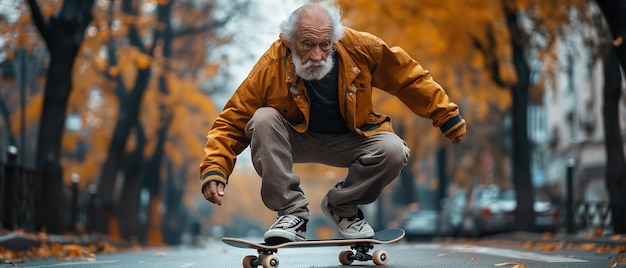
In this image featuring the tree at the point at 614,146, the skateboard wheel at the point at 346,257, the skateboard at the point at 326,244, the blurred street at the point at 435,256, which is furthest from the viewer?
the tree at the point at 614,146

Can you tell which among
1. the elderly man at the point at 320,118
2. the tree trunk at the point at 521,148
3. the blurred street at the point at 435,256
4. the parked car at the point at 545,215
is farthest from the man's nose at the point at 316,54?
the parked car at the point at 545,215

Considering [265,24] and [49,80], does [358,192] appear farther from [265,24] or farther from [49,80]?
[265,24]

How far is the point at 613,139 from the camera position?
15984 mm

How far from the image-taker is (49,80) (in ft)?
51.4

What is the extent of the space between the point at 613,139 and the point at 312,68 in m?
10.5

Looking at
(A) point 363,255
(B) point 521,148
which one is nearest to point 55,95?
(B) point 521,148

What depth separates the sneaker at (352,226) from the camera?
6.68 metres

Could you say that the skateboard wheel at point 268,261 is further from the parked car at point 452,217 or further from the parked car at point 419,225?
the parked car at point 419,225

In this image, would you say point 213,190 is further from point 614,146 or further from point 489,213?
point 489,213

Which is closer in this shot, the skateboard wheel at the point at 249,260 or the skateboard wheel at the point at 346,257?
the skateboard wheel at the point at 249,260

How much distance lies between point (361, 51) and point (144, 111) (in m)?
22.5

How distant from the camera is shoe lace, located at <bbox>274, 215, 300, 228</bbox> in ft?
20.9

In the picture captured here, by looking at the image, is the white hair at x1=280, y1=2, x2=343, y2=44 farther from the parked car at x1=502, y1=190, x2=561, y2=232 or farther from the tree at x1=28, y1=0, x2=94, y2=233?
the parked car at x1=502, y1=190, x2=561, y2=232

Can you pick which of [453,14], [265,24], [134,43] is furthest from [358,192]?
[265,24]
